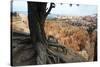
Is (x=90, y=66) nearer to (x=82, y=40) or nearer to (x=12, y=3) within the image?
(x=82, y=40)

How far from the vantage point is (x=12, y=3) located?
2146mm

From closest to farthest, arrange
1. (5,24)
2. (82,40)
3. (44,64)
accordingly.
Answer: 1. (5,24)
2. (44,64)
3. (82,40)

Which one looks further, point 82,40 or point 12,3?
point 82,40

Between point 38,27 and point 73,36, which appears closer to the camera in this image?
point 38,27

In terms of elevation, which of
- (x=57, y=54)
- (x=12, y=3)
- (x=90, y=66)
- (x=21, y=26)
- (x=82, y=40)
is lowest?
(x=90, y=66)

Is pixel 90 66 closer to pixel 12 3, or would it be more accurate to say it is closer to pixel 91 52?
pixel 91 52

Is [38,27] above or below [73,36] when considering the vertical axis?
above

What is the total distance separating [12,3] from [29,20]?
260mm

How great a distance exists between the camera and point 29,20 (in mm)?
2215

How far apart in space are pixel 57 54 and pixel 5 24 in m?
0.68

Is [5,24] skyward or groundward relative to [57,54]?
skyward

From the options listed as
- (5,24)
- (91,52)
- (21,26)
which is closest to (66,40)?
(91,52)

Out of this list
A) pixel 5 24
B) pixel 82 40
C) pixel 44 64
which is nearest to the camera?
pixel 5 24

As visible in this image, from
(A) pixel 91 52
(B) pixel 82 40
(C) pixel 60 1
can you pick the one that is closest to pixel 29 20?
(C) pixel 60 1
